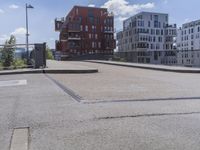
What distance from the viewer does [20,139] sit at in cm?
441

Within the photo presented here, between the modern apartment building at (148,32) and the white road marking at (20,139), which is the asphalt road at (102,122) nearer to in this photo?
the white road marking at (20,139)

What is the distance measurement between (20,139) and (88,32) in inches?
3114

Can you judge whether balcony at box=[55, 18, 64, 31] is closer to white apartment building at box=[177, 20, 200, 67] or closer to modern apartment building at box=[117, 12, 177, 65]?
modern apartment building at box=[117, 12, 177, 65]

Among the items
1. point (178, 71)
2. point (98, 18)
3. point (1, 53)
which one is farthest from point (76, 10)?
point (178, 71)

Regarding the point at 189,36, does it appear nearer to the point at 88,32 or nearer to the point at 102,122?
the point at 88,32

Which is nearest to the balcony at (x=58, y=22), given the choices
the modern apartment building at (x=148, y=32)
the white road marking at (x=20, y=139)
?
the modern apartment building at (x=148, y=32)

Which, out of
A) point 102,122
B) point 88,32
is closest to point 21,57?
point 102,122

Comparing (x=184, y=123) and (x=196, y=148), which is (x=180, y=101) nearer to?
(x=184, y=123)

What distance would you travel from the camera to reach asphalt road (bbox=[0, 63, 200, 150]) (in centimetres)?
425

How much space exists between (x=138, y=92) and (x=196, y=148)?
178 inches

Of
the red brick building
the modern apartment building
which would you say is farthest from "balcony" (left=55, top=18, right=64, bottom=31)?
the modern apartment building

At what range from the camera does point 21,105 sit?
22.4 ft

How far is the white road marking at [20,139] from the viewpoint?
4140 millimetres

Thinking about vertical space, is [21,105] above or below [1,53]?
below
